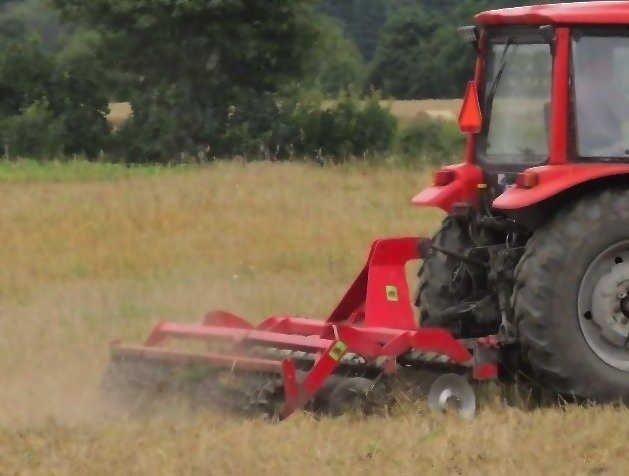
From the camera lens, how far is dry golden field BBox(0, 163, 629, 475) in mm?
5352

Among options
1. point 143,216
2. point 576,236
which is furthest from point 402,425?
point 143,216

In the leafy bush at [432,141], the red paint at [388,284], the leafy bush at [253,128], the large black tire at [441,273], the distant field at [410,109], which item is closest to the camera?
the red paint at [388,284]

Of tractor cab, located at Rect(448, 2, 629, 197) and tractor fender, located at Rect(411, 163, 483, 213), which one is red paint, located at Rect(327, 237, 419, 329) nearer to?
tractor fender, located at Rect(411, 163, 483, 213)

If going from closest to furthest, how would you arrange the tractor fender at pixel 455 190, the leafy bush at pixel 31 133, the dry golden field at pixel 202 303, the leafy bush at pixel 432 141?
the dry golden field at pixel 202 303, the tractor fender at pixel 455 190, the leafy bush at pixel 432 141, the leafy bush at pixel 31 133

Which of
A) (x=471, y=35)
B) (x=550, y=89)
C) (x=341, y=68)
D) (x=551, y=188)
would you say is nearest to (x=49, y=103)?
(x=341, y=68)

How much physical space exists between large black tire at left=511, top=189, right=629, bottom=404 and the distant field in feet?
61.1

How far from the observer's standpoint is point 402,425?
589 cm

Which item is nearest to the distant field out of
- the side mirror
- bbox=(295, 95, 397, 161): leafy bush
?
bbox=(295, 95, 397, 161): leafy bush

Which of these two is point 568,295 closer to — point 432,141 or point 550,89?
point 550,89

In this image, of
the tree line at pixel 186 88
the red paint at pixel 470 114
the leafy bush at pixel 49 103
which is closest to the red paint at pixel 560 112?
the red paint at pixel 470 114

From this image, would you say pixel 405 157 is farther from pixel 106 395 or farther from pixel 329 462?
pixel 329 462

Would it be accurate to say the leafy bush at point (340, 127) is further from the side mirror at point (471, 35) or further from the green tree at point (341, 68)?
the side mirror at point (471, 35)

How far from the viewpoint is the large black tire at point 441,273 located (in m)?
7.05

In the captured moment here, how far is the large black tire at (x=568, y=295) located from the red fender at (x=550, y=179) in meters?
0.12
